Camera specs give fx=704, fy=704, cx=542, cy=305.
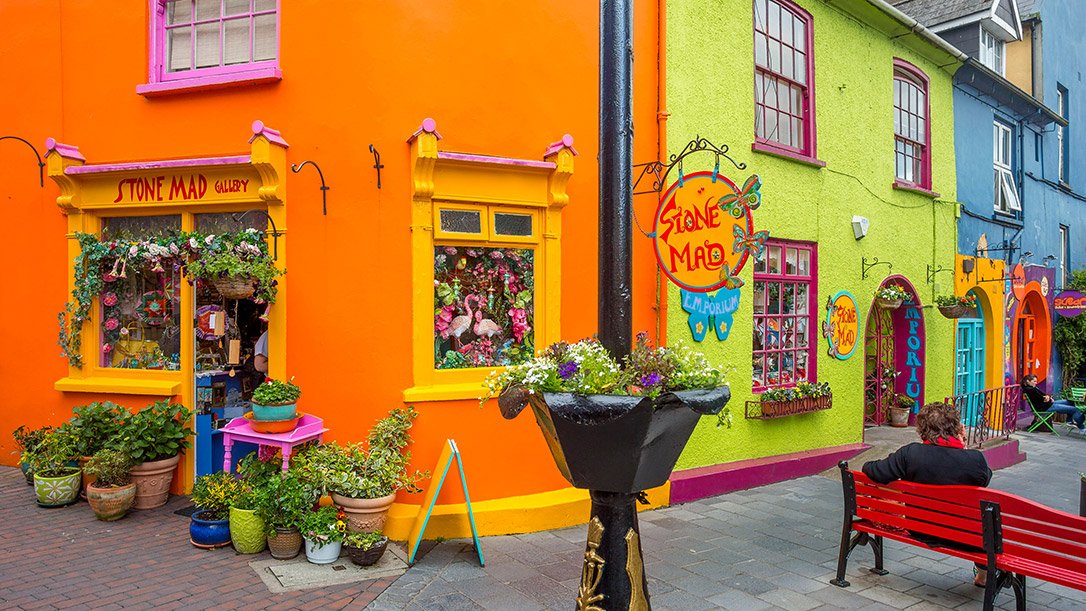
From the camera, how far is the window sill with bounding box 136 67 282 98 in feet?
21.0

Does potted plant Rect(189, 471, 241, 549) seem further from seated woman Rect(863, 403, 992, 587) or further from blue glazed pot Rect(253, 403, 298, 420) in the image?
seated woman Rect(863, 403, 992, 587)

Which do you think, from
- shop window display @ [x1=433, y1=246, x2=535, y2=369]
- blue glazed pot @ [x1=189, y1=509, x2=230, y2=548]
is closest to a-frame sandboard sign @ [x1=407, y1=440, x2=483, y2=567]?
shop window display @ [x1=433, y1=246, x2=535, y2=369]

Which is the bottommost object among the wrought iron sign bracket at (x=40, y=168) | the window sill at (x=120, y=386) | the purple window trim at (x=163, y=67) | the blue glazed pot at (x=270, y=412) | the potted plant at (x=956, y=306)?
the blue glazed pot at (x=270, y=412)

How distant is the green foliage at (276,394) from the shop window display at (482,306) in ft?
3.98

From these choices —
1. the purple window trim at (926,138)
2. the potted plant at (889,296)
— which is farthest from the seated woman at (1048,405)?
the potted plant at (889,296)

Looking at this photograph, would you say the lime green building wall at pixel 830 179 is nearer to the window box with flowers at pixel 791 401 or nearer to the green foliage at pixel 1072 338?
the window box with flowers at pixel 791 401

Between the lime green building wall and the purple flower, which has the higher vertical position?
the lime green building wall

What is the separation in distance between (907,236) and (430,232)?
8.42 meters

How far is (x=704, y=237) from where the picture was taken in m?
5.84

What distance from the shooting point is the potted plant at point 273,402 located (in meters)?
5.65

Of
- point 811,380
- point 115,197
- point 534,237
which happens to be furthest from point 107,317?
point 811,380

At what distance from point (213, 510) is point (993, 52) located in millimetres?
16920

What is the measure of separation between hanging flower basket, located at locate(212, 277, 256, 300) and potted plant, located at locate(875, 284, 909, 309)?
867 centimetres

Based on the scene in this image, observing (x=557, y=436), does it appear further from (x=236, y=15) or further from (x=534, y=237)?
(x=236, y=15)
